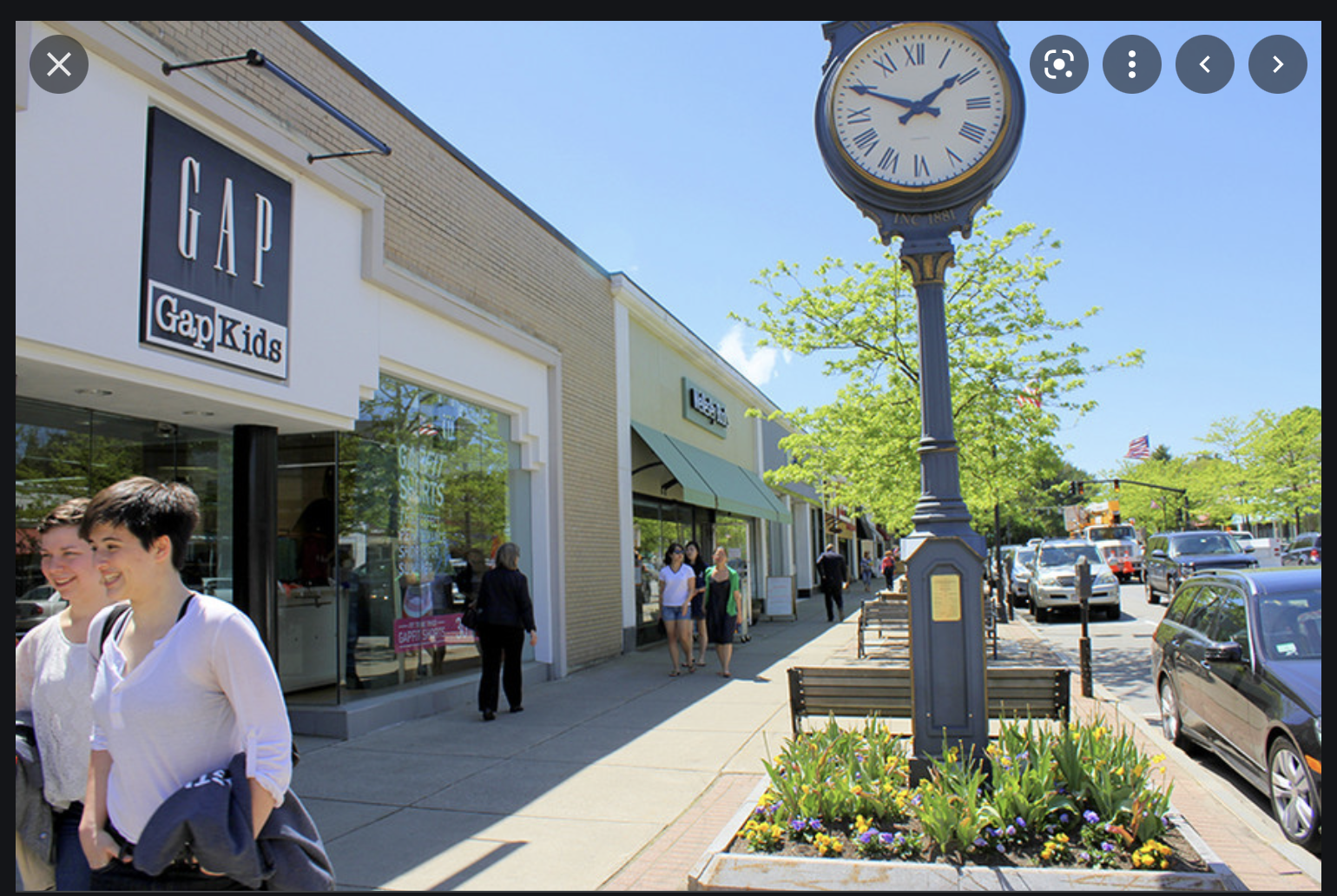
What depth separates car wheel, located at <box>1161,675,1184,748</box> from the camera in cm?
770

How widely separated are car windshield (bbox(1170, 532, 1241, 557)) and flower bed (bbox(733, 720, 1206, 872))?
19356 millimetres

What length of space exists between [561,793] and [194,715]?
4375 millimetres

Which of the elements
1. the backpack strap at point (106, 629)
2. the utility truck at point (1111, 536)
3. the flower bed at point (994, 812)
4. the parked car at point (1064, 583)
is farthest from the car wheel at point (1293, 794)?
the utility truck at point (1111, 536)

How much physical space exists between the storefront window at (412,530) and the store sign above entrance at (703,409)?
8.18 meters

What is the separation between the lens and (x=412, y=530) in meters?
10.0

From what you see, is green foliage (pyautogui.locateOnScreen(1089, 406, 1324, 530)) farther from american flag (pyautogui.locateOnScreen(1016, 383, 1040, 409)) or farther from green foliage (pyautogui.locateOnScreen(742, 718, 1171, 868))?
green foliage (pyautogui.locateOnScreen(742, 718, 1171, 868))

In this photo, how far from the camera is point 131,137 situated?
620 centimetres

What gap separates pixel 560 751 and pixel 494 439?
487cm

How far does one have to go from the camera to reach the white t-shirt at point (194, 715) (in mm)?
2574

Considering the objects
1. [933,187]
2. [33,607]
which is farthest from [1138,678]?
[33,607]

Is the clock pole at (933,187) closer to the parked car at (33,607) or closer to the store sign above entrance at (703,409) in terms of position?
the parked car at (33,607)

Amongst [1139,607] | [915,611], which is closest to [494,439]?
[915,611]

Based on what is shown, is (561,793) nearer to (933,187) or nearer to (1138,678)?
(933,187)

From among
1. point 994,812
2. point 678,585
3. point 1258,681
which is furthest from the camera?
point 678,585
